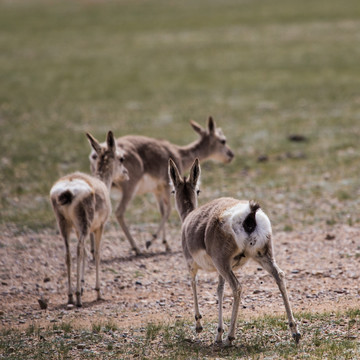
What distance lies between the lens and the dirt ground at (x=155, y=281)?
10070 millimetres

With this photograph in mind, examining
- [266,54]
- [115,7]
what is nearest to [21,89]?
[266,54]

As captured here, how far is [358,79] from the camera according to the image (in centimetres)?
3456

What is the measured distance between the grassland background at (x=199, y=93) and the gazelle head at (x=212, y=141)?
1.09 metres

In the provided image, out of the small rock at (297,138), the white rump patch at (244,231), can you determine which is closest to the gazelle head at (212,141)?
the small rock at (297,138)

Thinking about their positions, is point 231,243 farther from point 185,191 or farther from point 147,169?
point 147,169

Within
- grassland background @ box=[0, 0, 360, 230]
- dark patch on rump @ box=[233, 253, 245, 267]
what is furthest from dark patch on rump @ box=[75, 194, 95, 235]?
grassland background @ box=[0, 0, 360, 230]

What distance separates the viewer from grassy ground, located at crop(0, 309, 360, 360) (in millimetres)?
7926

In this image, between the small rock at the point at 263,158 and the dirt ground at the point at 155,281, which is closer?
the dirt ground at the point at 155,281

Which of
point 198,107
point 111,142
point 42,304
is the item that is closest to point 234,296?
point 42,304

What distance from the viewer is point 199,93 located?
1369 inches

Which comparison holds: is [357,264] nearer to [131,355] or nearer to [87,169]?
[131,355]

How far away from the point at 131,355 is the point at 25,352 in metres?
1.33

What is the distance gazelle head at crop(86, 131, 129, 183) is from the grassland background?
109 inches

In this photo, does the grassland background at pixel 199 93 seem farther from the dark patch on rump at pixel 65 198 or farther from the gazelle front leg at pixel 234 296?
the gazelle front leg at pixel 234 296
